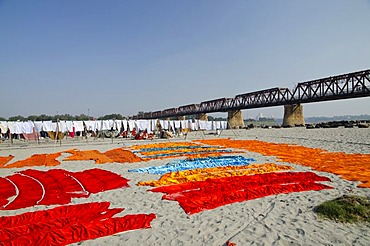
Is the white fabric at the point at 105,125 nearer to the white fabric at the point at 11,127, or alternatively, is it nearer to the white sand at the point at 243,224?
the white fabric at the point at 11,127

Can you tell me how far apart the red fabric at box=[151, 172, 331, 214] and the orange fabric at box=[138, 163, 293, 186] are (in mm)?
543

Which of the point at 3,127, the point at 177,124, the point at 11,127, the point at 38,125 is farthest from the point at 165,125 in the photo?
the point at 3,127

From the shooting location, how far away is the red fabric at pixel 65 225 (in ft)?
13.6

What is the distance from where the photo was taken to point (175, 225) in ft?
15.9

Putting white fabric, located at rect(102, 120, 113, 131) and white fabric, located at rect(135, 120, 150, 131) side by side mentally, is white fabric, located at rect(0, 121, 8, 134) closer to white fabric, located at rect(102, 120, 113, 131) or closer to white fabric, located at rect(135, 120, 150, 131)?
white fabric, located at rect(102, 120, 113, 131)

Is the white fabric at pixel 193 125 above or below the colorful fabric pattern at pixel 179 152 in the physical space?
above

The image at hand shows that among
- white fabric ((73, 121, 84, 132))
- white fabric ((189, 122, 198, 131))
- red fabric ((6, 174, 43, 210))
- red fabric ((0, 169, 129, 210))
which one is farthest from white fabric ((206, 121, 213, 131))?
red fabric ((6, 174, 43, 210))

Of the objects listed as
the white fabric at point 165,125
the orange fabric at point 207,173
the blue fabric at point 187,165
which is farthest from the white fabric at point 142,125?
the orange fabric at point 207,173

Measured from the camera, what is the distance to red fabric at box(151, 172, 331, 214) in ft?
19.6

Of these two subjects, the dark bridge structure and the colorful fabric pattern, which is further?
the dark bridge structure

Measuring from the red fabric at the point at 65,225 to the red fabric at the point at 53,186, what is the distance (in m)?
0.93

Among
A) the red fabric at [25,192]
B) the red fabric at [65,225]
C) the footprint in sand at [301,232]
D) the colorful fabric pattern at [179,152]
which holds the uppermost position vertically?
the colorful fabric pattern at [179,152]

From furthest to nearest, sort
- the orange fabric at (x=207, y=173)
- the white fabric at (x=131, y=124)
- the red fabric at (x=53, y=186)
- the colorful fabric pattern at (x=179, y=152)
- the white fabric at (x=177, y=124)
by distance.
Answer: the white fabric at (x=177, y=124)
the white fabric at (x=131, y=124)
the colorful fabric pattern at (x=179, y=152)
the orange fabric at (x=207, y=173)
the red fabric at (x=53, y=186)

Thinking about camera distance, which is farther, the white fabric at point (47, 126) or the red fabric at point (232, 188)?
the white fabric at point (47, 126)
